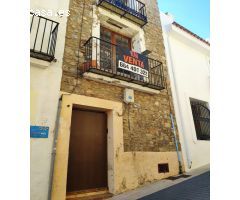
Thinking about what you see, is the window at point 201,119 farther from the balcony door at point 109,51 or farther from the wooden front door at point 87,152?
the wooden front door at point 87,152

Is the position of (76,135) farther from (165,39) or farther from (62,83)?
(165,39)

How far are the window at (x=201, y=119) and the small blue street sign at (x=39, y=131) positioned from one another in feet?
19.1

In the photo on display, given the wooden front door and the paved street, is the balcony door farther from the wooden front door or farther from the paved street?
the paved street

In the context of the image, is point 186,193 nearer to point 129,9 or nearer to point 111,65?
point 111,65

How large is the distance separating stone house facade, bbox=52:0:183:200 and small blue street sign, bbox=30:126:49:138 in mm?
291

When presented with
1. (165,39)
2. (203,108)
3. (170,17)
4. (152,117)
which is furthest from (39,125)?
(170,17)

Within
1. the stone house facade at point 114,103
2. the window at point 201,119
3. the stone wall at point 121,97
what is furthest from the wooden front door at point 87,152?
the window at point 201,119

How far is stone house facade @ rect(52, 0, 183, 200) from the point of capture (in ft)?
14.7

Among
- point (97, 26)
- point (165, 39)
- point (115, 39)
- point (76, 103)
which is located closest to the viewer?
point (76, 103)

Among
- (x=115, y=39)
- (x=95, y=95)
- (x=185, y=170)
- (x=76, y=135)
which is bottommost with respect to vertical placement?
(x=185, y=170)

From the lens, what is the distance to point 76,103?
14.7ft

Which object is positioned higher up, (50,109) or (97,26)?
(97,26)

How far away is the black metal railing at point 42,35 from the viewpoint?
4.48 m

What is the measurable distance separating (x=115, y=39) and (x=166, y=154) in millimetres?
4282
